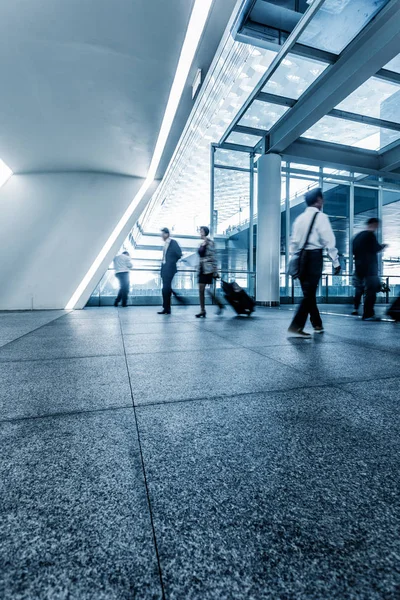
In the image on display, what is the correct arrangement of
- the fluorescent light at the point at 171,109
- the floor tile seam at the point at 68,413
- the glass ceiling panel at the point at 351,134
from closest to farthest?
the floor tile seam at the point at 68,413 → the fluorescent light at the point at 171,109 → the glass ceiling panel at the point at 351,134

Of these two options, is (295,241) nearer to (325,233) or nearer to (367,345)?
(325,233)

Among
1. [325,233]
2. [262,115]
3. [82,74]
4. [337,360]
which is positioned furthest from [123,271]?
[337,360]

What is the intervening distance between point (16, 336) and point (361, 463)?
420 cm

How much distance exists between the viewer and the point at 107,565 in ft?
2.25

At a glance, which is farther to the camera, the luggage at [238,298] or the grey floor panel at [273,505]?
the luggage at [238,298]

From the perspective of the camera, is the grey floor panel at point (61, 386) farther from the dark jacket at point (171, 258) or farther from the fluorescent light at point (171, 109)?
the dark jacket at point (171, 258)

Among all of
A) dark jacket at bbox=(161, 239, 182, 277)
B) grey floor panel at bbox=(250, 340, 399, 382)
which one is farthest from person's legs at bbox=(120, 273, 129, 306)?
grey floor panel at bbox=(250, 340, 399, 382)

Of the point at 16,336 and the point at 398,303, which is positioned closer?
the point at 16,336

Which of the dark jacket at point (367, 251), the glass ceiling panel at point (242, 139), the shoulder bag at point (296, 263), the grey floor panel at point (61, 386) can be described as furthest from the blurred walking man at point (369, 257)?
the glass ceiling panel at point (242, 139)

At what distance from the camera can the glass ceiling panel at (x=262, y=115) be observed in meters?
8.53

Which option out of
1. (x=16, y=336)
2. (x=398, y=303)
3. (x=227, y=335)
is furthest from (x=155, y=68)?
(x=398, y=303)

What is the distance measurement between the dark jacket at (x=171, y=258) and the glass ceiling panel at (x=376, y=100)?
5.60 meters

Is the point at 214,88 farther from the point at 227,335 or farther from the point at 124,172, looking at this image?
the point at 227,335

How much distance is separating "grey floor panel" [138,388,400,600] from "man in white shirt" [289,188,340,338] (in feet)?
8.92
